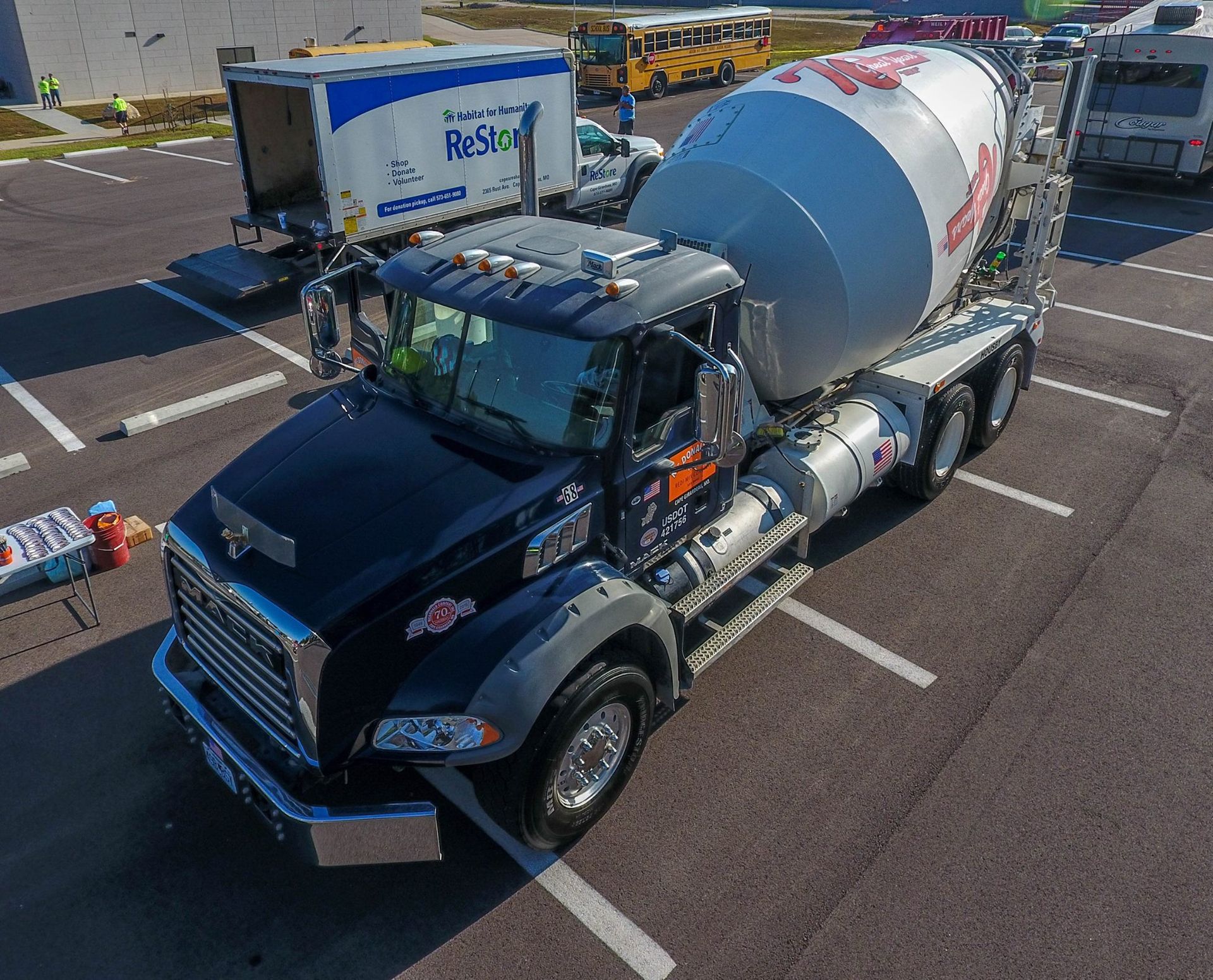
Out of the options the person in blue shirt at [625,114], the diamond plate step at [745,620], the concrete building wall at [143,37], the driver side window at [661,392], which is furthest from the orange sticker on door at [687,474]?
the concrete building wall at [143,37]

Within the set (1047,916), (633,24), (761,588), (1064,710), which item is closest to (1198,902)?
(1047,916)

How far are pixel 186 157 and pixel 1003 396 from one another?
2498 centimetres

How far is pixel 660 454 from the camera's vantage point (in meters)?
5.74

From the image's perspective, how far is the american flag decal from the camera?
808 cm

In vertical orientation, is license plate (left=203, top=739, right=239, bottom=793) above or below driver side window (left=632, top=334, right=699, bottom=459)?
below

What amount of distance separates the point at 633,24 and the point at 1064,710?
32842 mm

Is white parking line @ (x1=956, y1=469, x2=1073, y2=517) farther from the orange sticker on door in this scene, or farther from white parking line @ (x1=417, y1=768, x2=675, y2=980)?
white parking line @ (x1=417, y1=768, x2=675, y2=980)

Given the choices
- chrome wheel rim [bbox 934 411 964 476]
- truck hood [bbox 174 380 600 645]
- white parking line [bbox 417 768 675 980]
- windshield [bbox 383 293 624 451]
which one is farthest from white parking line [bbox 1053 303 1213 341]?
white parking line [bbox 417 768 675 980]

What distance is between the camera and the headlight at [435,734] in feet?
15.5

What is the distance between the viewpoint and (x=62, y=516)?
25.2ft

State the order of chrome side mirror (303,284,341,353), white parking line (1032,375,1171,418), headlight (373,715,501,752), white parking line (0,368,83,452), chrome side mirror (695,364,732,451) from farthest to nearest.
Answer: white parking line (1032,375,1171,418), white parking line (0,368,83,452), chrome side mirror (303,284,341,353), chrome side mirror (695,364,732,451), headlight (373,715,501,752)

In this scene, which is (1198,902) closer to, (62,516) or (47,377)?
(62,516)

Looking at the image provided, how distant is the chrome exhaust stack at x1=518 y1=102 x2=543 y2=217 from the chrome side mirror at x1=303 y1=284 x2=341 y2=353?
170 centimetres

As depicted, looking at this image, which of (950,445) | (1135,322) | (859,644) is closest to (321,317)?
(859,644)
